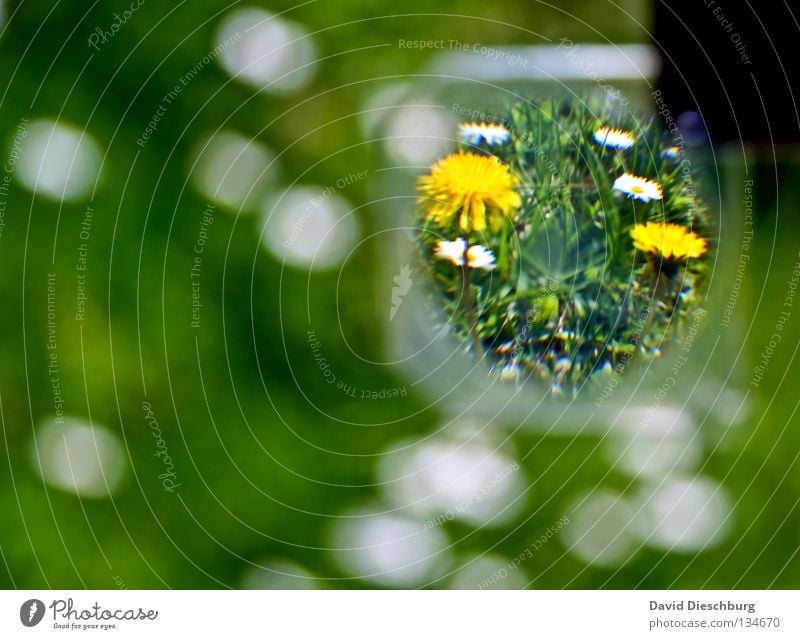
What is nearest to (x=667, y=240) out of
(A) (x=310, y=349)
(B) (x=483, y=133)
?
(B) (x=483, y=133)

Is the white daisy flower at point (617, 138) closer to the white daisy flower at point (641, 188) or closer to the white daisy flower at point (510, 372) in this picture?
the white daisy flower at point (641, 188)

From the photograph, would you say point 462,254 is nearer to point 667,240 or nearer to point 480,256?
point 480,256

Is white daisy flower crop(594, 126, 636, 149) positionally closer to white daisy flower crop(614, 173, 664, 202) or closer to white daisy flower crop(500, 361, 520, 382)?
white daisy flower crop(614, 173, 664, 202)

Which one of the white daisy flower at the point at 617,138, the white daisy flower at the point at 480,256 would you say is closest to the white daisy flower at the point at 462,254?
the white daisy flower at the point at 480,256

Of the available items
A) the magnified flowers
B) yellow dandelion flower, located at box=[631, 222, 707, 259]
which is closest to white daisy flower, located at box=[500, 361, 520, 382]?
the magnified flowers

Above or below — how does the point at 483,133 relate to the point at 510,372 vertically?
above
